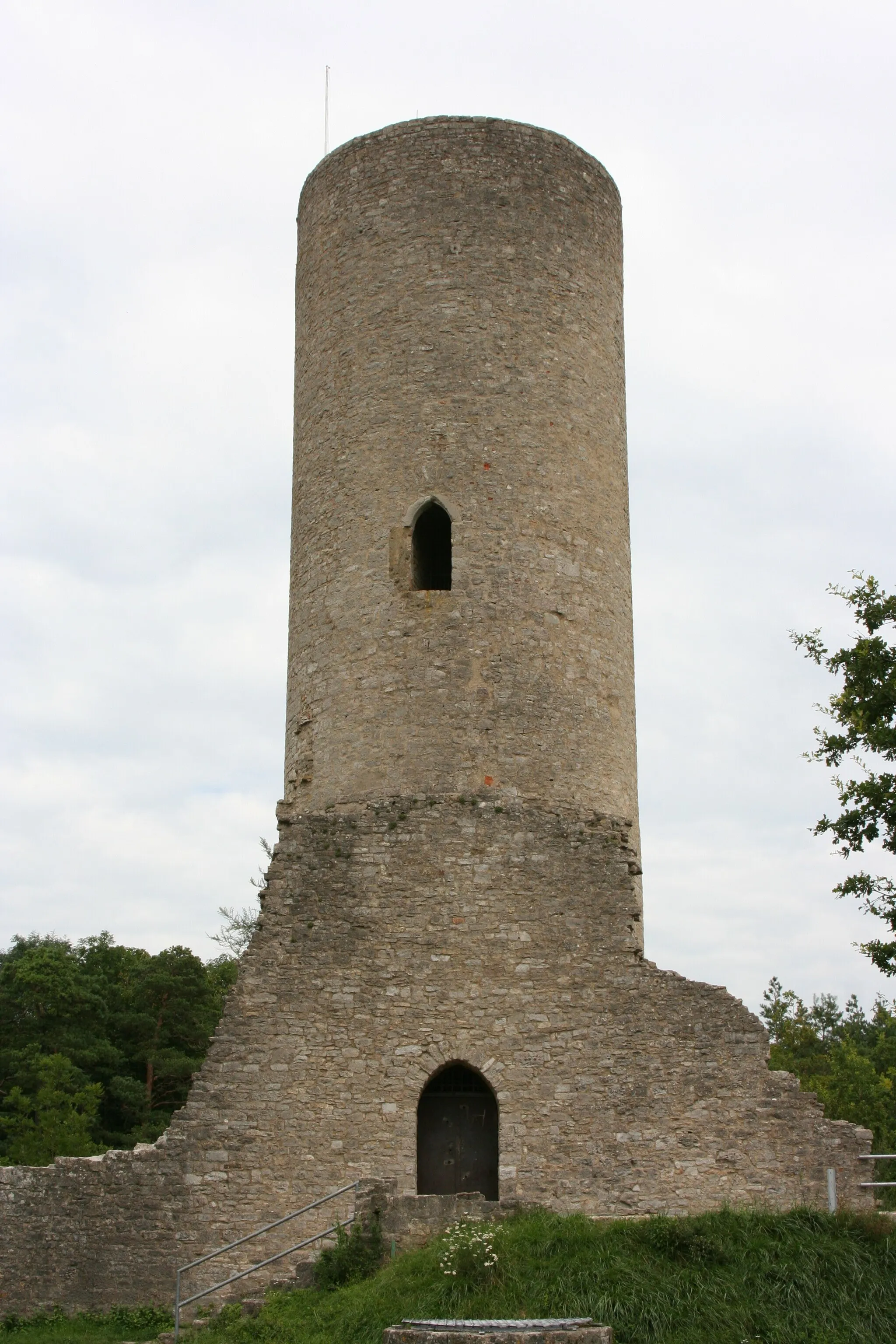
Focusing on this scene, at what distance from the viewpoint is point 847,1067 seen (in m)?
29.6

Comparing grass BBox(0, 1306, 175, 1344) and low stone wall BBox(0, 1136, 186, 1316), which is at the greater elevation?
low stone wall BBox(0, 1136, 186, 1316)

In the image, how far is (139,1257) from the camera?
534 inches

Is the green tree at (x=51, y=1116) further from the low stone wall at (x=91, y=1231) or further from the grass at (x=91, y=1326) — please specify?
the grass at (x=91, y=1326)

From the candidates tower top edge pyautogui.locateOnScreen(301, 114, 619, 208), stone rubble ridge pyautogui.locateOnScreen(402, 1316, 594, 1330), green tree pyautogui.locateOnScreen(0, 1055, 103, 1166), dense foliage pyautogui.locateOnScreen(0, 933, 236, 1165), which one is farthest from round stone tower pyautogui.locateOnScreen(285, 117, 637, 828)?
dense foliage pyautogui.locateOnScreen(0, 933, 236, 1165)

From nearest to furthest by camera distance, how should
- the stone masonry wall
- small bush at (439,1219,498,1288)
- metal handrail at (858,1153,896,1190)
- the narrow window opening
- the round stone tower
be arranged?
small bush at (439,1219,498,1288), metal handrail at (858,1153,896,1190), the stone masonry wall, the round stone tower, the narrow window opening

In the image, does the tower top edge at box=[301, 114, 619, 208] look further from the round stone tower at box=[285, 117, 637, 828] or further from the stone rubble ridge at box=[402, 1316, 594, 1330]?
the stone rubble ridge at box=[402, 1316, 594, 1330]

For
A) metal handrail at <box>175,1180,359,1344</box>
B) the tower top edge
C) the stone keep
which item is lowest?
metal handrail at <box>175,1180,359,1344</box>

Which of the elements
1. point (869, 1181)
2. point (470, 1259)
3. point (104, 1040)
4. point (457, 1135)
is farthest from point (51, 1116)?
point (869, 1181)

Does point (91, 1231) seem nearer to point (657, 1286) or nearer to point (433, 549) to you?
point (657, 1286)

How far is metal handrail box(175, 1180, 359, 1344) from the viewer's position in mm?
12742

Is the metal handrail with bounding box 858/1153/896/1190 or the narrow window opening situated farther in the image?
the narrow window opening

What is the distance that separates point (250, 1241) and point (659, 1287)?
4.52m

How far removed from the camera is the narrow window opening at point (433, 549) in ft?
53.8

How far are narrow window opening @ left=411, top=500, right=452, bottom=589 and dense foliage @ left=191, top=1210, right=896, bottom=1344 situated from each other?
7.14m
